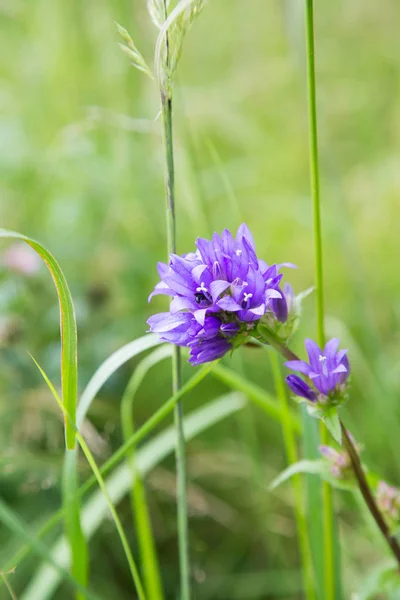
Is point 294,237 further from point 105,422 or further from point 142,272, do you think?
point 105,422

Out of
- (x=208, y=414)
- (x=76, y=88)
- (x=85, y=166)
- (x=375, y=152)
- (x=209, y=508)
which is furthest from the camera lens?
(x=375, y=152)

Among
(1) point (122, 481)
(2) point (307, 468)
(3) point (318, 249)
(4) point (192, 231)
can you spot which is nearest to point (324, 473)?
(2) point (307, 468)

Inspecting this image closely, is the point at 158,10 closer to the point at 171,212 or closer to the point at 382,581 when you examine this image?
the point at 171,212

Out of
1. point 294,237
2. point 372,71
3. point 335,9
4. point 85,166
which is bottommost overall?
point 294,237

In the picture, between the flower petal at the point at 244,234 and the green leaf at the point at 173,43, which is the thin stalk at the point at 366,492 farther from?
the green leaf at the point at 173,43

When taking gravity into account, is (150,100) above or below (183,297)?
above

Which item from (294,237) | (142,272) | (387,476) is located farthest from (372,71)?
(387,476)

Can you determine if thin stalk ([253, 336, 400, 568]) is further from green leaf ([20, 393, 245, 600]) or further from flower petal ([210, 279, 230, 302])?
green leaf ([20, 393, 245, 600])

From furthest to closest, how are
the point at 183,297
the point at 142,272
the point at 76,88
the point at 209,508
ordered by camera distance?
the point at 76,88 < the point at 142,272 < the point at 209,508 < the point at 183,297
